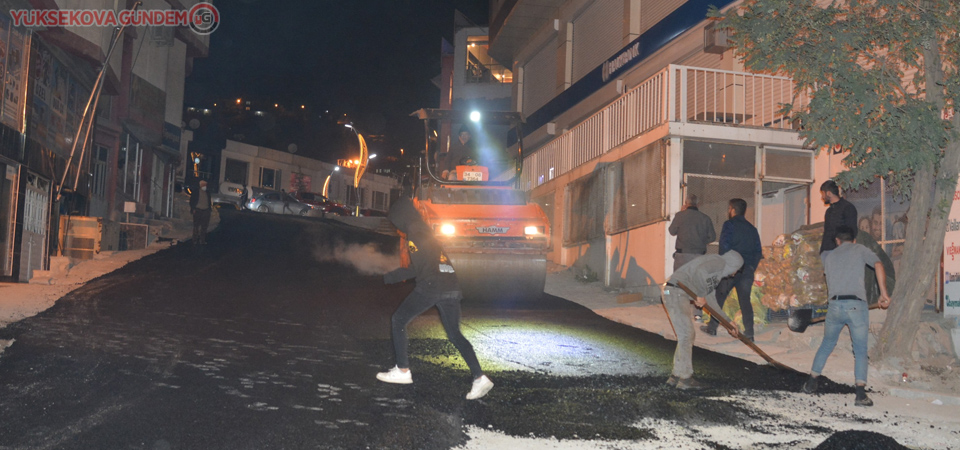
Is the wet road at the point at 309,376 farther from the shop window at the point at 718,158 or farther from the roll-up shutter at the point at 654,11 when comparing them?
the roll-up shutter at the point at 654,11

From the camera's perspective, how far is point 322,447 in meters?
4.75

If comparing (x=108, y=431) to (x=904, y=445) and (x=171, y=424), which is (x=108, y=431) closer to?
(x=171, y=424)

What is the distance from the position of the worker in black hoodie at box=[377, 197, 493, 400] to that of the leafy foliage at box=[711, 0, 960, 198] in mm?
4836

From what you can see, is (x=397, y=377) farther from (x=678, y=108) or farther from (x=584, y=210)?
(x=584, y=210)

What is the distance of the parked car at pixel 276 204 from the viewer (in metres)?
37.8

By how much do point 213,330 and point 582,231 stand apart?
10213 millimetres

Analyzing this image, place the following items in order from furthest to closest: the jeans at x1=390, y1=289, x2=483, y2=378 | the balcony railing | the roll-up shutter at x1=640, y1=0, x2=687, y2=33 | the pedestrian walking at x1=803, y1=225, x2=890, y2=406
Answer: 1. the roll-up shutter at x1=640, y1=0, x2=687, y2=33
2. the balcony railing
3. the pedestrian walking at x1=803, y1=225, x2=890, y2=406
4. the jeans at x1=390, y1=289, x2=483, y2=378

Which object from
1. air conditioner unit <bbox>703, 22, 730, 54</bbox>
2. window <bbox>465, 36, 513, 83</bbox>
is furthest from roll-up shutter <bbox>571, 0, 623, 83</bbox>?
window <bbox>465, 36, 513, 83</bbox>

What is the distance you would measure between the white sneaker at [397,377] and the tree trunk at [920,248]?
17.8 feet

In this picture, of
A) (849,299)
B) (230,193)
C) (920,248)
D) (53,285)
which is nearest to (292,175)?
(230,193)

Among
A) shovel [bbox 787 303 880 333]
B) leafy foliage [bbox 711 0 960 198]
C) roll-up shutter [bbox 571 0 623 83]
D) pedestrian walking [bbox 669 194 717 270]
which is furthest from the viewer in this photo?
roll-up shutter [bbox 571 0 623 83]

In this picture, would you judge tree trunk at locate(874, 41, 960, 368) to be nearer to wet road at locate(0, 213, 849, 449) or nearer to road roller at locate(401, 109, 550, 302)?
wet road at locate(0, 213, 849, 449)

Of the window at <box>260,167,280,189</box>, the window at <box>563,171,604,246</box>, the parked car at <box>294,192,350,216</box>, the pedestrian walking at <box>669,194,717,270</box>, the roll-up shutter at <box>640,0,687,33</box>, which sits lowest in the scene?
the pedestrian walking at <box>669,194,717,270</box>

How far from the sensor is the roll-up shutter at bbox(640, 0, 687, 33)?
18875 mm
